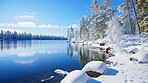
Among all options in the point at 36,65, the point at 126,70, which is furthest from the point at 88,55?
the point at 126,70

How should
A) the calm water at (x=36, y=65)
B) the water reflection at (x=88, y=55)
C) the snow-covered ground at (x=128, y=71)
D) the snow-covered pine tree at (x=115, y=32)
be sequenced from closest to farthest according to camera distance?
the snow-covered ground at (x=128, y=71) < the calm water at (x=36, y=65) < the water reflection at (x=88, y=55) < the snow-covered pine tree at (x=115, y=32)

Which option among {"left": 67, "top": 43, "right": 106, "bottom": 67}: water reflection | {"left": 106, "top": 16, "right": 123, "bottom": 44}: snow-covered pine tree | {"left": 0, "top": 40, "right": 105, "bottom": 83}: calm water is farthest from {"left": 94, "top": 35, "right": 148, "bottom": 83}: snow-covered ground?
{"left": 106, "top": 16, "right": 123, "bottom": 44}: snow-covered pine tree

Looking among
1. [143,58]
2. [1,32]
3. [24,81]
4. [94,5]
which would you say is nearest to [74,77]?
[24,81]

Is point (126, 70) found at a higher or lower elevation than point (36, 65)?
higher

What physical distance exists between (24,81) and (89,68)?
16.4ft

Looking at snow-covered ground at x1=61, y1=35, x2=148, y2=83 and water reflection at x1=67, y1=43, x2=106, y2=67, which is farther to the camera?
water reflection at x1=67, y1=43, x2=106, y2=67

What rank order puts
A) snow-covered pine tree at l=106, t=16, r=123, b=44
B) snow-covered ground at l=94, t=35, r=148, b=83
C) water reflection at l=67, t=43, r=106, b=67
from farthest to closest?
snow-covered pine tree at l=106, t=16, r=123, b=44, water reflection at l=67, t=43, r=106, b=67, snow-covered ground at l=94, t=35, r=148, b=83

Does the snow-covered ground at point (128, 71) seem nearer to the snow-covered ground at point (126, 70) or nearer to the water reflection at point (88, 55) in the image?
the snow-covered ground at point (126, 70)

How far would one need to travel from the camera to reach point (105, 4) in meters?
25.9

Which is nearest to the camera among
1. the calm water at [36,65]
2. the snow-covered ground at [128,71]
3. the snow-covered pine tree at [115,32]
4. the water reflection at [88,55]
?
the snow-covered ground at [128,71]

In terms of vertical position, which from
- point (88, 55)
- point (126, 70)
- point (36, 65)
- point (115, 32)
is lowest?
Answer: point (36, 65)

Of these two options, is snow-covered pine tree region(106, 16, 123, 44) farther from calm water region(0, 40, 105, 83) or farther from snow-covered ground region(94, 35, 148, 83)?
calm water region(0, 40, 105, 83)

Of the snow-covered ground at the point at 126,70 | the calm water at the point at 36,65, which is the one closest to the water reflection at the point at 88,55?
the calm water at the point at 36,65

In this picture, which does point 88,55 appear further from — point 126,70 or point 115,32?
point 115,32
